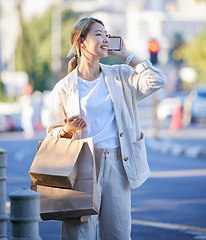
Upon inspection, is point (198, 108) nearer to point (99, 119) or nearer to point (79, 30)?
point (79, 30)

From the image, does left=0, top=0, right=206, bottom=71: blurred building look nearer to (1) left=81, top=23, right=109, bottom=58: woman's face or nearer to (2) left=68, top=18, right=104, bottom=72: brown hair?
(2) left=68, top=18, right=104, bottom=72: brown hair

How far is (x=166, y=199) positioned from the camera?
10.3 metres

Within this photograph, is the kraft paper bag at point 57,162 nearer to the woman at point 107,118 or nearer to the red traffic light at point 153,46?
the woman at point 107,118

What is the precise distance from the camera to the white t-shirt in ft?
14.8

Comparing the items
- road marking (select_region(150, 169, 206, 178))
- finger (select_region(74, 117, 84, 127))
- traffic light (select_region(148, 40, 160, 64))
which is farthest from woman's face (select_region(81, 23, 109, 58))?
traffic light (select_region(148, 40, 160, 64))

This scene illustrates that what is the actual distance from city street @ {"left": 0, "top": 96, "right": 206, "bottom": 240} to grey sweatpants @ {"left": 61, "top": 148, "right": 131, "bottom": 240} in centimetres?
272

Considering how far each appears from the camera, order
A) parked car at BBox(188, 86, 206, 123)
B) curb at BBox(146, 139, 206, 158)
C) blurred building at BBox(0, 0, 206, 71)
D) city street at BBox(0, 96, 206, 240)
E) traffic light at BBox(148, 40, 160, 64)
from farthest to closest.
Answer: blurred building at BBox(0, 0, 206, 71), parked car at BBox(188, 86, 206, 123), traffic light at BBox(148, 40, 160, 64), curb at BBox(146, 139, 206, 158), city street at BBox(0, 96, 206, 240)

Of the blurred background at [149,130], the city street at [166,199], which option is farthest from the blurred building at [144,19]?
the city street at [166,199]

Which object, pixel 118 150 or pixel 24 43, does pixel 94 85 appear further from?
pixel 24 43

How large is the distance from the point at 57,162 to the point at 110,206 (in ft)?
1.43

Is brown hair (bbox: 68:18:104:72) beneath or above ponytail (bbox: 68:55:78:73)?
above

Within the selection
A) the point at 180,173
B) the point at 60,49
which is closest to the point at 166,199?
the point at 180,173

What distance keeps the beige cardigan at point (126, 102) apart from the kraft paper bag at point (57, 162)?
165 millimetres

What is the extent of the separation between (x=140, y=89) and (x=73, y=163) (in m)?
0.68
